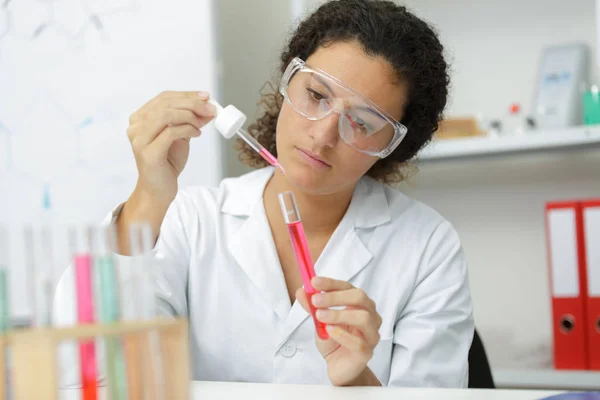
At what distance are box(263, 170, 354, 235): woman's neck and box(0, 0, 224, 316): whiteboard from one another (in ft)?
2.13

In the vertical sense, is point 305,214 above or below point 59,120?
below

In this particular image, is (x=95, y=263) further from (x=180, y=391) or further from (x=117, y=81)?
(x=117, y=81)

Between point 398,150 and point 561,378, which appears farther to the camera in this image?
point 561,378

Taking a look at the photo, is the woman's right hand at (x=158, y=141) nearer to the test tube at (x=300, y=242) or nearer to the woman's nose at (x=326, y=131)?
the woman's nose at (x=326, y=131)

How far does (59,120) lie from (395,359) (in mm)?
1469

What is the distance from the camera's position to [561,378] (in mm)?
1838

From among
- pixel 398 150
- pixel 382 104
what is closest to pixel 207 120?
pixel 382 104

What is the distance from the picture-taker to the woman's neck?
148cm

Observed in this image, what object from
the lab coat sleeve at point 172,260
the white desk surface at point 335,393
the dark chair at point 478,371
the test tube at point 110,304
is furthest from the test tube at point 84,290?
the dark chair at point 478,371

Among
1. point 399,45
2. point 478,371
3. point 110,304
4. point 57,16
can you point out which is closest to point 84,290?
point 110,304

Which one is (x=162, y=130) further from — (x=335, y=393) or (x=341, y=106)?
(x=335, y=393)

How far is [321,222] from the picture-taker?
1502 mm

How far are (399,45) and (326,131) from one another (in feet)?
0.80

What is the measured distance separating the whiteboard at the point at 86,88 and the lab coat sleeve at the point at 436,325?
0.91 meters
